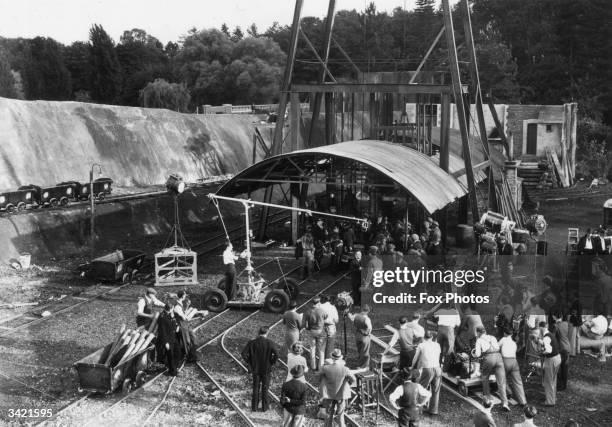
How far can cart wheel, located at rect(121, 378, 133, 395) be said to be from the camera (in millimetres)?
14672

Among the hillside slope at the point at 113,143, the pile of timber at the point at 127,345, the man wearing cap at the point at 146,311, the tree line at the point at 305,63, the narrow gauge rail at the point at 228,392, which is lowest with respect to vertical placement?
the narrow gauge rail at the point at 228,392

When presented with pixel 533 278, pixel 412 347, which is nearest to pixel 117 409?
pixel 412 347

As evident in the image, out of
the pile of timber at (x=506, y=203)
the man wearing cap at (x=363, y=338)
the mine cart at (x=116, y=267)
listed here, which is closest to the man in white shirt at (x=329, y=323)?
the man wearing cap at (x=363, y=338)

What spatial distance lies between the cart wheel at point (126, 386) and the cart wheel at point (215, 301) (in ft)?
18.9

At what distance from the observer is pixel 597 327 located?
1689 cm

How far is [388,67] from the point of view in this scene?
85.5 metres

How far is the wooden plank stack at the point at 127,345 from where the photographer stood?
586 inches

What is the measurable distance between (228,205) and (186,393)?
2534 centimetres

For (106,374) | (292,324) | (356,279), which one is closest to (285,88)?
(356,279)

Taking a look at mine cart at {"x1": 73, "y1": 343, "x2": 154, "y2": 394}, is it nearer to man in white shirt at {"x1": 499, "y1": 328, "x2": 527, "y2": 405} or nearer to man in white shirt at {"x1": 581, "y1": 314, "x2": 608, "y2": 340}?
man in white shirt at {"x1": 499, "y1": 328, "x2": 527, "y2": 405}

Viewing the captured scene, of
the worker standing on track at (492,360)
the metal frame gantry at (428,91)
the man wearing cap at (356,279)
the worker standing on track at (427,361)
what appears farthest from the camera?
the metal frame gantry at (428,91)

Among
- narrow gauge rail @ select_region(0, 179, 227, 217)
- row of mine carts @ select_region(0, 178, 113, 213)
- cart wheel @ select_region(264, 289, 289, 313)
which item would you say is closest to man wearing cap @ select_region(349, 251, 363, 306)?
cart wheel @ select_region(264, 289, 289, 313)

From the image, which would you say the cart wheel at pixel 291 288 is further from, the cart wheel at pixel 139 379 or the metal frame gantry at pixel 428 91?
the metal frame gantry at pixel 428 91

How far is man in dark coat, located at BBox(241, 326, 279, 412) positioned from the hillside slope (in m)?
24.6
